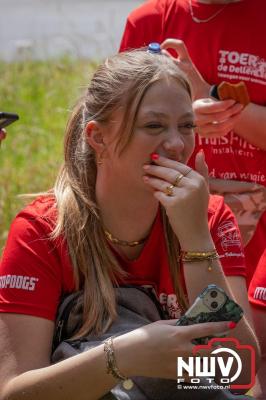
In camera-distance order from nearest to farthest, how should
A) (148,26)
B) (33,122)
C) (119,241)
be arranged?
1. (119,241)
2. (148,26)
3. (33,122)

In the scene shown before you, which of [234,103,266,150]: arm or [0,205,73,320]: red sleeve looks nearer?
[0,205,73,320]: red sleeve

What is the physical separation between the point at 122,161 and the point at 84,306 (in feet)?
1.42

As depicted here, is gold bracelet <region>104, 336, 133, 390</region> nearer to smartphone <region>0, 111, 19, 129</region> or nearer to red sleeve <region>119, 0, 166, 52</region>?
smartphone <region>0, 111, 19, 129</region>

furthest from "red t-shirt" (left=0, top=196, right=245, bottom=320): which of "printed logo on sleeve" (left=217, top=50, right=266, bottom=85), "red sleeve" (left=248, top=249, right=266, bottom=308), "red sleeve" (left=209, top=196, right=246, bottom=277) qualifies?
"printed logo on sleeve" (left=217, top=50, right=266, bottom=85)

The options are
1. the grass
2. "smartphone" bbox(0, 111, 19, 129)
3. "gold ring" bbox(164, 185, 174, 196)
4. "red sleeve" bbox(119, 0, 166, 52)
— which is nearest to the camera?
"gold ring" bbox(164, 185, 174, 196)

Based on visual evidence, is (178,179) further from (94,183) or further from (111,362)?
(111,362)

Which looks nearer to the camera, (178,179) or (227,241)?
(178,179)

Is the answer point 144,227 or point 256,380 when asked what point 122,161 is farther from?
point 256,380

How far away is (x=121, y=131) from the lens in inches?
126

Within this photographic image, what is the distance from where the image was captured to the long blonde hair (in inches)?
123

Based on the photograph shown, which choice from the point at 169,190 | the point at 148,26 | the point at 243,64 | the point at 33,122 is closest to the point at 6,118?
the point at 169,190

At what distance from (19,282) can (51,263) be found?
0.35 feet

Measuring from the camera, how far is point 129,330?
9.97 ft

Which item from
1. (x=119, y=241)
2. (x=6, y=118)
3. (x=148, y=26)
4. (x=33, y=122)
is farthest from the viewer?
(x=33, y=122)
